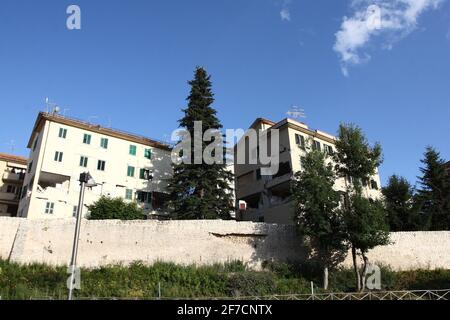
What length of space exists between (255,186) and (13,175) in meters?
30.4

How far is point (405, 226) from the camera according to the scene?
120ft

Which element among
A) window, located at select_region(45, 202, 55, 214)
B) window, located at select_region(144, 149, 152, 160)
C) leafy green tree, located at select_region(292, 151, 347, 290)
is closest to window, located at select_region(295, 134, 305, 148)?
leafy green tree, located at select_region(292, 151, 347, 290)

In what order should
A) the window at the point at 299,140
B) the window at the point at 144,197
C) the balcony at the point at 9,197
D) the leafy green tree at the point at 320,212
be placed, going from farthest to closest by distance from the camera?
the balcony at the point at 9,197 → the window at the point at 299,140 → the window at the point at 144,197 → the leafy green tree at the point at 320,212

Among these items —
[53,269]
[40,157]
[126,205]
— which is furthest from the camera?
[40,157]

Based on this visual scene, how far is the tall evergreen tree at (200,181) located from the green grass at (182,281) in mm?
7896

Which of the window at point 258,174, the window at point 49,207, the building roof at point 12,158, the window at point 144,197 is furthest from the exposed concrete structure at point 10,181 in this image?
the window at point 258,174

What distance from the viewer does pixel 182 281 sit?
25.2m

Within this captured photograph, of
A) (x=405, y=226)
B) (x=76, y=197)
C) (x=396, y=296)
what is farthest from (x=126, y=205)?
(x=405, y=226)

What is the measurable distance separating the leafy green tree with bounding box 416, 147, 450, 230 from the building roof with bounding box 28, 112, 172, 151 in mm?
27054

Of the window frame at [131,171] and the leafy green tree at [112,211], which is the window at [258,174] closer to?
the window frame at [131,171]

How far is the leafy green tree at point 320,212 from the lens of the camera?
27812 millimetres

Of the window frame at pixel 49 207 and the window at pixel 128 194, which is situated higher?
the window at pixel 128 194

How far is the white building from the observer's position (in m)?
37.5

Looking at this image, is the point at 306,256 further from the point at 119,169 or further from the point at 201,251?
the point at 119,169
